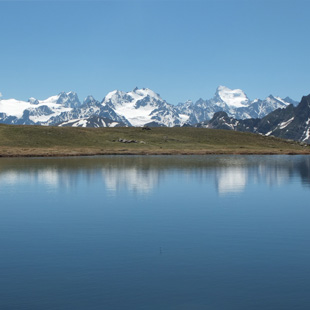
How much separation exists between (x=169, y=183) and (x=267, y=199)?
19.5 meters

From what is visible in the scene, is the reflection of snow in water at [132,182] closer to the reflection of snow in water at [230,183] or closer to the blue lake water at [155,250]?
the blue lake water at [155,250]

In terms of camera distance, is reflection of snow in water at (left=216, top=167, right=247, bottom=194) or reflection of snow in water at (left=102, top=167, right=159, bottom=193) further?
reflection of snow in water at (left=102, top=167, right=159, bottom=193)

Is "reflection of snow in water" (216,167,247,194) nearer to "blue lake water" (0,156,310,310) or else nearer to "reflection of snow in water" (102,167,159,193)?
"blue lake water" (0,156,310,310)

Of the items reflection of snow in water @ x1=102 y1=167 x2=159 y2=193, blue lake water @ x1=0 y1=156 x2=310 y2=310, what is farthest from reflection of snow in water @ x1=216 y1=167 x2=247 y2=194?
reflection of snow in water @ x1=102 y1=167 x2=159 y2=193

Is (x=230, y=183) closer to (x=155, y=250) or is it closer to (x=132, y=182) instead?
(x=132, y=182)

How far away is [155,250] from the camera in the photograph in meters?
27.6

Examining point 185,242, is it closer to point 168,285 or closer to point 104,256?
point 104,256

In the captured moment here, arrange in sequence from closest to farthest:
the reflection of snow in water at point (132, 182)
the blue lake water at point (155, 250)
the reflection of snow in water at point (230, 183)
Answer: the blue lake water at point (155, 250) < the reflection of snow in water at point (230, 183) < the reflection of snow in water at point (132, 182)

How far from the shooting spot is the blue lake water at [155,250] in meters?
20.0

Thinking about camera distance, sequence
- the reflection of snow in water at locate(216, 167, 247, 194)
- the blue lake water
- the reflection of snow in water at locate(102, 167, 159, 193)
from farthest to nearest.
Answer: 1. the reflection of snow in water at locate(102, 167, 159, 193)
2. the reflection of snow in water at locate(216, 167, 247, 194)
3. the blue lake water

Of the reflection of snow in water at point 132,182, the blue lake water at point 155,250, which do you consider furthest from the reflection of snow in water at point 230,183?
the reflection of snow in water at point 132,182

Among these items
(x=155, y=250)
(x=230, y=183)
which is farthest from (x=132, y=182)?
(x=155, y=250)

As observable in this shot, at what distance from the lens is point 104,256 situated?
2631cm

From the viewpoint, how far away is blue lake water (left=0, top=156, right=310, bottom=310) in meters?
20.0
